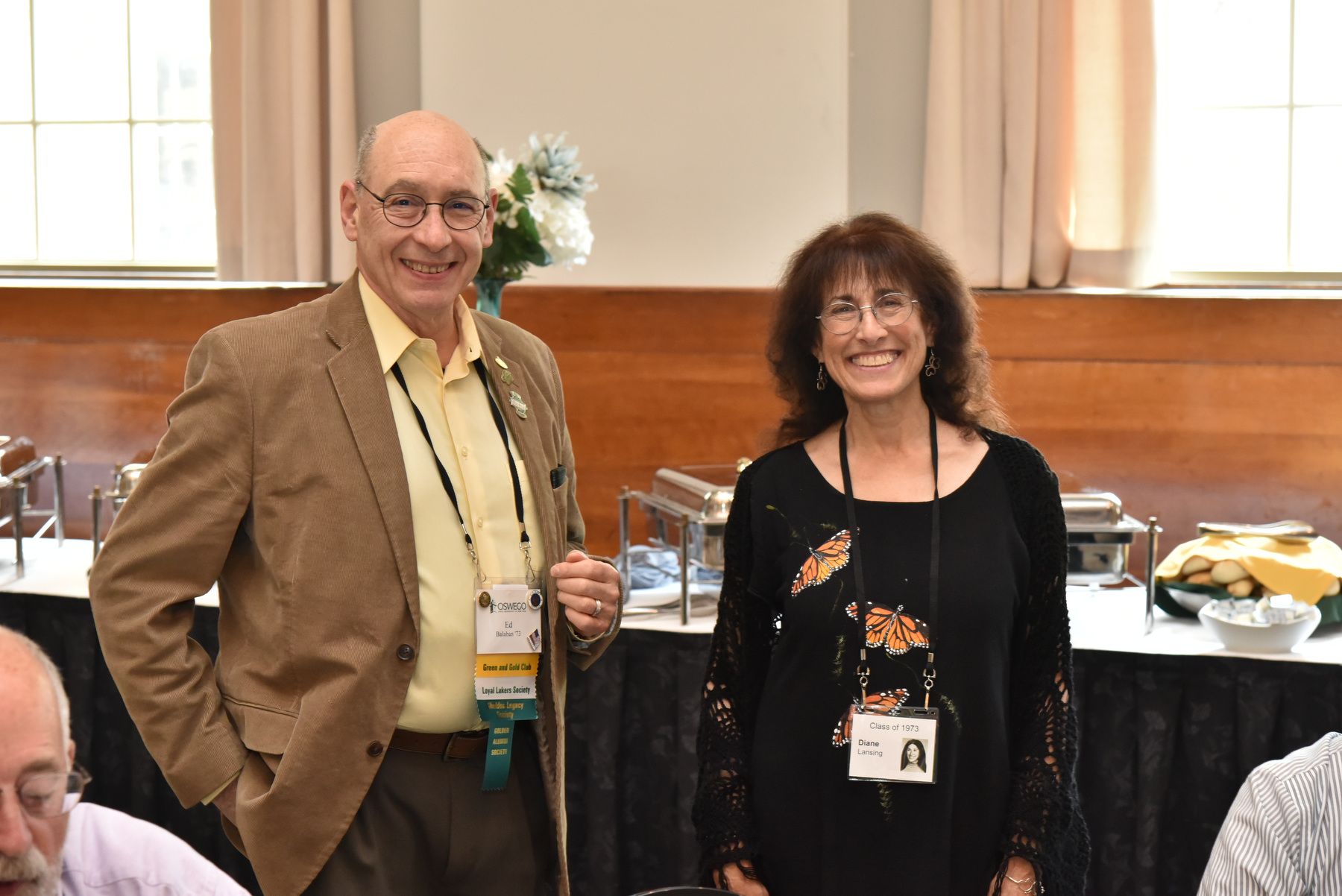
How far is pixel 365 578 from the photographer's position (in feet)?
4.45

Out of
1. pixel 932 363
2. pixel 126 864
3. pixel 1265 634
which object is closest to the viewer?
pixel 126 864

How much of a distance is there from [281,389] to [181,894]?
1.83 feet

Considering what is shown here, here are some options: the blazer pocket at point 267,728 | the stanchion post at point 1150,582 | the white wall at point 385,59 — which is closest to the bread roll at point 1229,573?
the stanchion post at point 1150,582

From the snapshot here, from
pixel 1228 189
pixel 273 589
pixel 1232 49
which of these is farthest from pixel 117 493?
pixel 1232 49

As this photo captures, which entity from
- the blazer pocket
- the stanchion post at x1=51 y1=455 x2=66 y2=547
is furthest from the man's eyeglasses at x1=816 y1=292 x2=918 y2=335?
the stanchion post at x1=51 y1=455 x2=66 y2=547

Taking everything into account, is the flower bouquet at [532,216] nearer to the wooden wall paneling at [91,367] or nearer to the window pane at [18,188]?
the wooden wall paneling at [91,367]

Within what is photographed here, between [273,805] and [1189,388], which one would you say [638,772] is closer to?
[273,805]

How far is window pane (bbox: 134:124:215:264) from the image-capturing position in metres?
Result: 4.10

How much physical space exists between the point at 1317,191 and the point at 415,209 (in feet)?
9.80

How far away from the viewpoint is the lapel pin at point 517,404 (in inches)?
60.1

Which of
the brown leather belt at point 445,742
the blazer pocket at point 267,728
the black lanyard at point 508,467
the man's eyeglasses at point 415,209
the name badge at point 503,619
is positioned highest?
the man's eyeglasses at point 415,209

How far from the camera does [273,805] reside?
4.36 feet

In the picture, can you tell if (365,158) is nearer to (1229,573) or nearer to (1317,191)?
(1229,573)

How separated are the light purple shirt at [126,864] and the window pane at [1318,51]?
11.5ft
